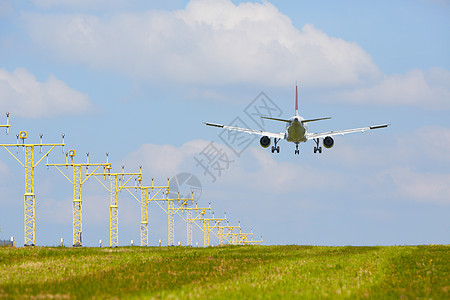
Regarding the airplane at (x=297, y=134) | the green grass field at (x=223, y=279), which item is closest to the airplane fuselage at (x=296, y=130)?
the airplane at (x=297, y=134)

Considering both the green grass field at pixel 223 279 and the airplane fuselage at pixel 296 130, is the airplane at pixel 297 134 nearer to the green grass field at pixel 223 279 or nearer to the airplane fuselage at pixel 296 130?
the airplane fuselage at pixel 296 130

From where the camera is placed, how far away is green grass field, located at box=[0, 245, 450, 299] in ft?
73.2

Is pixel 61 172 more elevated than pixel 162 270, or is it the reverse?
pixel 61 172

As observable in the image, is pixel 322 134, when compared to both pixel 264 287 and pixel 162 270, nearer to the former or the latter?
pixel 162 270

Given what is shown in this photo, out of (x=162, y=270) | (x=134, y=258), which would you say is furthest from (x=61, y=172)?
(x=162, y=270)

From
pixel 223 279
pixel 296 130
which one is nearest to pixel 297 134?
pixel 296 130

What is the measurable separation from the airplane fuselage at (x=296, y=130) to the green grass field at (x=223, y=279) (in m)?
32.3

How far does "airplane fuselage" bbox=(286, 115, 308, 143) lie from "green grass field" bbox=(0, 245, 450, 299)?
106 ft

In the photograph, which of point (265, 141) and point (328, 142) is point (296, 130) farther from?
point (265, 141)

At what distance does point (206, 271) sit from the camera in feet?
101

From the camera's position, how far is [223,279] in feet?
90.6

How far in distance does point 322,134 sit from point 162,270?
47.4m

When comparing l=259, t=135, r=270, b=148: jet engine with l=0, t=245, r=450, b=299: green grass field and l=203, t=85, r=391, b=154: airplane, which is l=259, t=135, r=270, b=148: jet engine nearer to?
l=203, t=85, r=391, b=154: airplane

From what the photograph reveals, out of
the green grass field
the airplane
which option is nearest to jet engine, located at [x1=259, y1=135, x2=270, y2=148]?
the airplane
